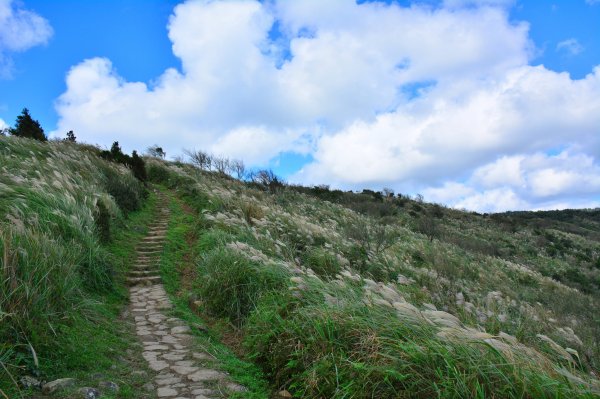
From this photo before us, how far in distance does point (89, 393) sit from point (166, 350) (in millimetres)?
1481

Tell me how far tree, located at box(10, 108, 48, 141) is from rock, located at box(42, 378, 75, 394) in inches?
786

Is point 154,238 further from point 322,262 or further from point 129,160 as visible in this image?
point 129,160

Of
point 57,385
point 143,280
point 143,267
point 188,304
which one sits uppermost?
point 143,267

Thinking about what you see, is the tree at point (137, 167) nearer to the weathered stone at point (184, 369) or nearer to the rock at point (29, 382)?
the weathered stone at point (184, 369)

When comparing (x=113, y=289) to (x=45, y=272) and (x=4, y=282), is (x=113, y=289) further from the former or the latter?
(x=4, y=282)

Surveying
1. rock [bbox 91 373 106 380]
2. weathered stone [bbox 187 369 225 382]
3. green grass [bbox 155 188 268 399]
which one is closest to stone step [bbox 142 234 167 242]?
green grass [bbox 155 188 268 399]

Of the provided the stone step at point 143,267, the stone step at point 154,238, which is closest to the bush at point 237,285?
the stone step at point 143,267

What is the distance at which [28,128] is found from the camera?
2030 centimetres

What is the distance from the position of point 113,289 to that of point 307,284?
11.4 feet

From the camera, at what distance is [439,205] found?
45.6m

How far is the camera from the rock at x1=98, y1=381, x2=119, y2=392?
11.5 feet

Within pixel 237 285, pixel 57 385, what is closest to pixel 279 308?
pixel 237 285

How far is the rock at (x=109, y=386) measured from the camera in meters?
3.52

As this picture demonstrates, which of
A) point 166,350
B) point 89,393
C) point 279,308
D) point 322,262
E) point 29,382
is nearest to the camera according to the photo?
point 29,382
